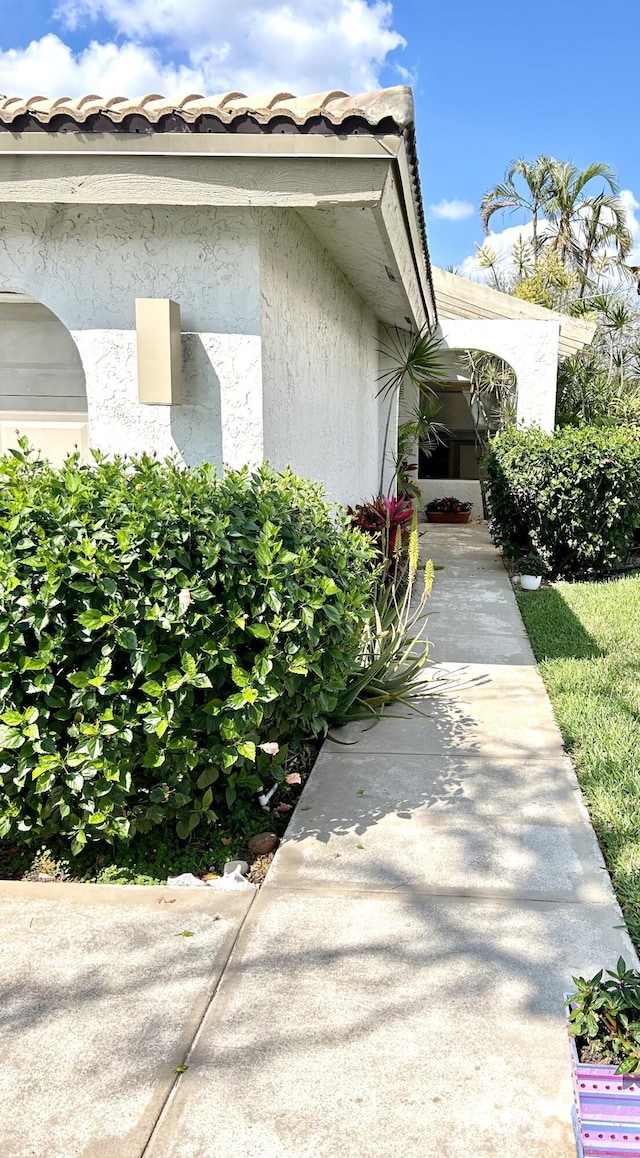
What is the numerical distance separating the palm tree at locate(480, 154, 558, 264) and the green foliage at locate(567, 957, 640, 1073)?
29785mm

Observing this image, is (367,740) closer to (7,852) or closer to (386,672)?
(386,672)

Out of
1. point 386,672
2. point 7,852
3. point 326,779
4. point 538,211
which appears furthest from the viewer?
point 538,211

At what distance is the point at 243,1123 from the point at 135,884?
1.48 metres

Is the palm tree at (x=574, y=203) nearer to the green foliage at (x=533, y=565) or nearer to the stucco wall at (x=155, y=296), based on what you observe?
the green foliage at (x=533, y=565)

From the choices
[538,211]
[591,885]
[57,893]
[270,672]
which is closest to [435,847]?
[591,885]

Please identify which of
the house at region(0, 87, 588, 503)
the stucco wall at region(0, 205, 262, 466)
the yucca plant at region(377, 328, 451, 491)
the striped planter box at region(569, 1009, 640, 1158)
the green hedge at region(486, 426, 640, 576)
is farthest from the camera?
the yucca plant at region(377, 328, 451, 491)

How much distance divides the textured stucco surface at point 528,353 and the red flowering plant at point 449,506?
16.5 ft

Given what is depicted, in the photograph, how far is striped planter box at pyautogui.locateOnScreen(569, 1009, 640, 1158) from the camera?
1.94m

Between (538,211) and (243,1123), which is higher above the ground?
(538,211)

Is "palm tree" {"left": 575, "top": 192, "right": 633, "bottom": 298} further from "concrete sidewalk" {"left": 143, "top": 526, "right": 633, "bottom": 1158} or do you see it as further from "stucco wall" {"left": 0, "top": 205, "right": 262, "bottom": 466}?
"concrete sidewalk" {"left": 143, "top": 526, "right": 633, "bottom": 1158}

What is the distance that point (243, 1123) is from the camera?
222cm

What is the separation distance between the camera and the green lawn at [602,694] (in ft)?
12.4

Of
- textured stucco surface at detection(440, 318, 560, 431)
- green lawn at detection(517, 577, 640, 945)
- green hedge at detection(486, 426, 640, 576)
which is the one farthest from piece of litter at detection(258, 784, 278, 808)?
textured stucco surface at detection(440, 318, 560, 431)

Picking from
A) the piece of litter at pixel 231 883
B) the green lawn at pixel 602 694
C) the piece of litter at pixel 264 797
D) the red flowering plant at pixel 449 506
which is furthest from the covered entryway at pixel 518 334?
the piece of litter at pixel 231 883
